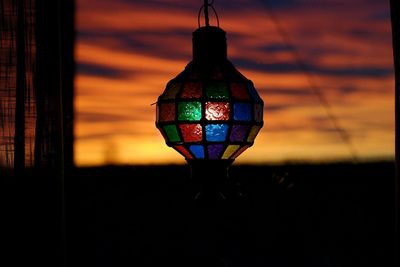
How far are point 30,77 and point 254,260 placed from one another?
552 cm

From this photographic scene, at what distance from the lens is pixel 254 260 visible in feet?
24.7

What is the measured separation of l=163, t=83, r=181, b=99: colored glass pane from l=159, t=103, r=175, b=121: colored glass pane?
31 millimetres

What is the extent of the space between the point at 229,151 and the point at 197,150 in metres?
0.12

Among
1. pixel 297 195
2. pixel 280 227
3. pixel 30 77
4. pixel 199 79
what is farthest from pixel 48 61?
pixel 297 195

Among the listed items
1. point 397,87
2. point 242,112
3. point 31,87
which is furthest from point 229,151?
point 31,87

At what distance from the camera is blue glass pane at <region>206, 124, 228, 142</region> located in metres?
1.99

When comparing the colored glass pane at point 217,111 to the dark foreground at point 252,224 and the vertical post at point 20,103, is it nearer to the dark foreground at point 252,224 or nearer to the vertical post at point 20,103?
the vertical post at point 20,103

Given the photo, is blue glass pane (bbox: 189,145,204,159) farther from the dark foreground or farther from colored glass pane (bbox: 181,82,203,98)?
the dark foreground

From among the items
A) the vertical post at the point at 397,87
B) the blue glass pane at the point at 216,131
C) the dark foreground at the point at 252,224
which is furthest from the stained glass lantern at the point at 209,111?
the dark foreground at the point at 252,224

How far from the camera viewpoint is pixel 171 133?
2.06 meters

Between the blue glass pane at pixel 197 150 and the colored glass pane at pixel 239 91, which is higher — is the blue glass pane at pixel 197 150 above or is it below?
below

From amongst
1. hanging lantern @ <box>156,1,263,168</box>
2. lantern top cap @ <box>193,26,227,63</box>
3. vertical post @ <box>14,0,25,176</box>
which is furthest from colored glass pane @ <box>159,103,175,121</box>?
vertical post @ <box>14,0,25,176</box>

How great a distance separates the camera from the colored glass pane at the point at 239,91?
202cm

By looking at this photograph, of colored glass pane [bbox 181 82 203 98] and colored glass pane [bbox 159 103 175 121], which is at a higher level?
colored glass pane [bbox 181 82 203 98]
